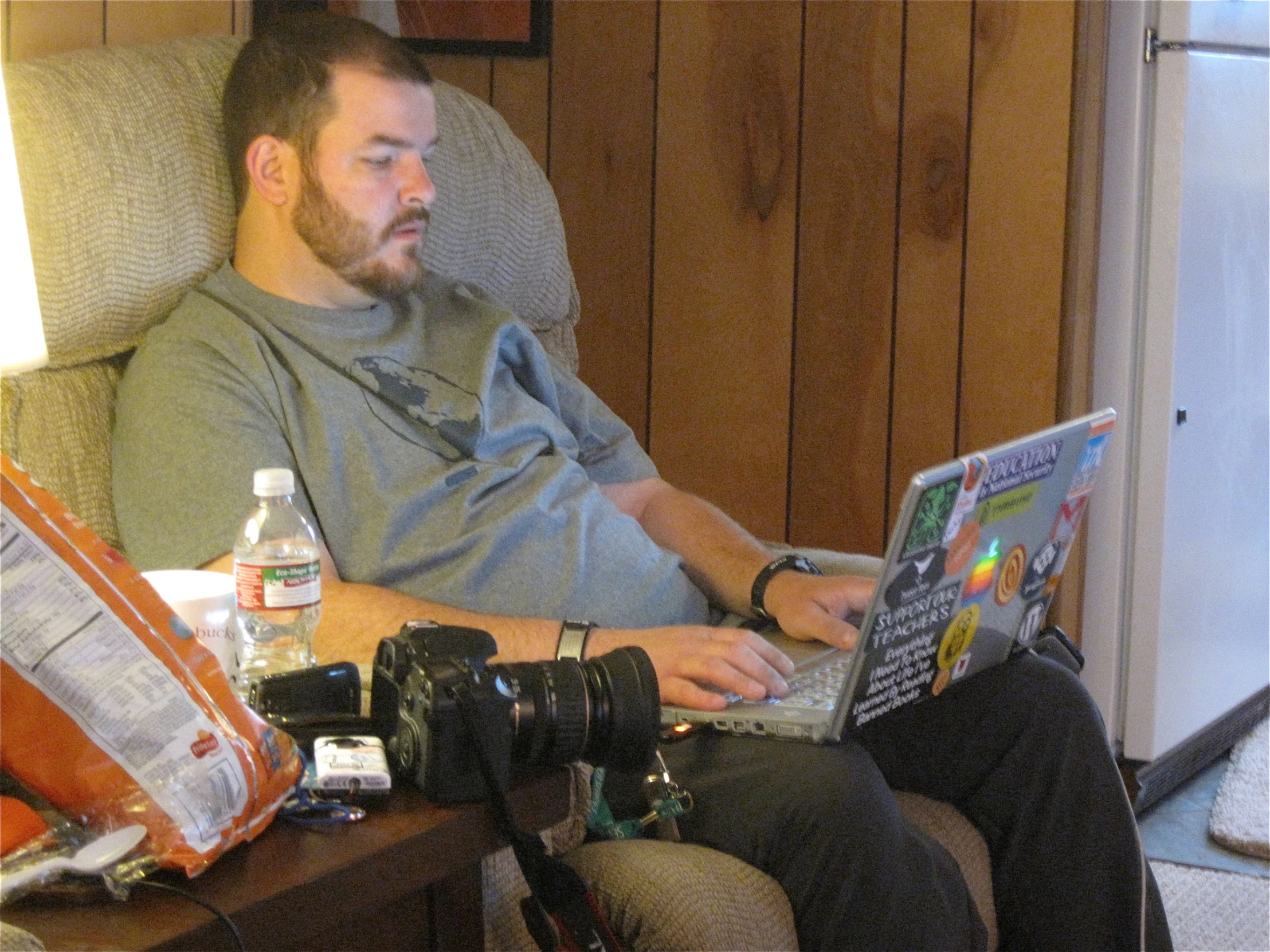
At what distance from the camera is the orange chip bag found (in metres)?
0.81

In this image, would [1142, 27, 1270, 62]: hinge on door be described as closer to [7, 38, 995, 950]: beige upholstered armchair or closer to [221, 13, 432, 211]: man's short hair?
[221, 13, 432, 211]: man's short hair

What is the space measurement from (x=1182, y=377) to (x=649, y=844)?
1380 millimetres

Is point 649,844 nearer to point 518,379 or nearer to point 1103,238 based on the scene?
point 518,379

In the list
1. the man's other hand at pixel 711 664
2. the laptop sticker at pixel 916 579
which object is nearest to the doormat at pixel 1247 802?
the man's other hand at pixel 711 664

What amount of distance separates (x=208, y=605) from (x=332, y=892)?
A: 33 centimetres

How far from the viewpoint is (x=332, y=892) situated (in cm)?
84

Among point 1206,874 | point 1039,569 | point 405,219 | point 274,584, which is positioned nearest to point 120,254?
point 405,219

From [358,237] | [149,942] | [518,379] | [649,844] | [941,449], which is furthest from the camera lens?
[941,449]

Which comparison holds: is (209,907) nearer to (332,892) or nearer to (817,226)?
(332,892)

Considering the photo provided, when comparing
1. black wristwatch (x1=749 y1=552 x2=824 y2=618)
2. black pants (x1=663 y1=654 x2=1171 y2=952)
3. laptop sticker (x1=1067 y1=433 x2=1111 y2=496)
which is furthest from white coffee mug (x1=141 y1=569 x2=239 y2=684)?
laptop sticker (x1=1067 y1=433 x2=1111 y2=496)

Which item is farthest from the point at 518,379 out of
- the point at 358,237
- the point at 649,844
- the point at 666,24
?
the point at 666,24

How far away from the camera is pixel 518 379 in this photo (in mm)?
1735

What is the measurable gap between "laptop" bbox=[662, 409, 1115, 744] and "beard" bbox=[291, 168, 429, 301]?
0.60m

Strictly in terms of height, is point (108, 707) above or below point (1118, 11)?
below
